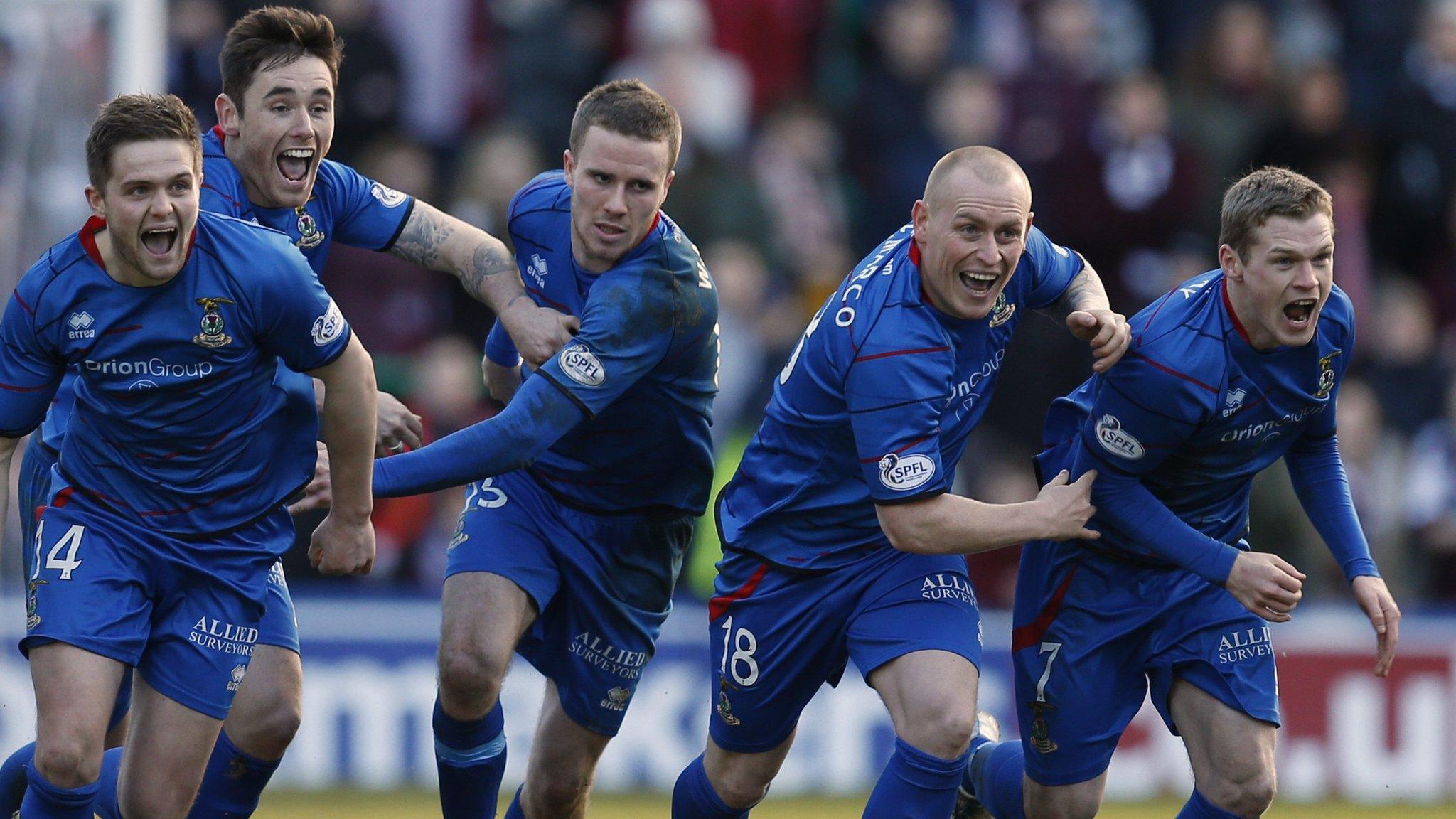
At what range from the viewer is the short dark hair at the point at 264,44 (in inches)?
252

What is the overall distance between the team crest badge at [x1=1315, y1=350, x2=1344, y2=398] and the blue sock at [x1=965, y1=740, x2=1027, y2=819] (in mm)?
1613

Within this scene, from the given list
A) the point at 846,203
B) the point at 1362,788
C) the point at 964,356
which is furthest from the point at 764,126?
the point at 964,356

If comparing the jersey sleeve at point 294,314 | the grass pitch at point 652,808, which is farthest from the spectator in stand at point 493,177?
the jersey sleeve at point 294,314

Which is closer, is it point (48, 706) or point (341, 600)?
point (48, 706)

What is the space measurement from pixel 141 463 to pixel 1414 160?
942 cm

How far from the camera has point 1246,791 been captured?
625cm

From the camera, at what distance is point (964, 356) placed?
624cm

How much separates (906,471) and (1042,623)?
1.16m

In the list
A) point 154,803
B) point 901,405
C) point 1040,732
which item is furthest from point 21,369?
point 1040,732

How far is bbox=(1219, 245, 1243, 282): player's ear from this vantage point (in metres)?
6.20

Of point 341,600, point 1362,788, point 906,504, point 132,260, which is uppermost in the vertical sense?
point 132,260

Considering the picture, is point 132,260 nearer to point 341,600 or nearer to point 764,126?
point 341,600

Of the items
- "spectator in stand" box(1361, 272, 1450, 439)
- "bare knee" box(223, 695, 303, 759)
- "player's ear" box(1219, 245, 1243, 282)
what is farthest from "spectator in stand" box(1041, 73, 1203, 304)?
"bare knee" box(223, 695, 303, 759)

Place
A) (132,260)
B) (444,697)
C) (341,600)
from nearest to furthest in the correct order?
(132,260), (444,697), (341,600)
